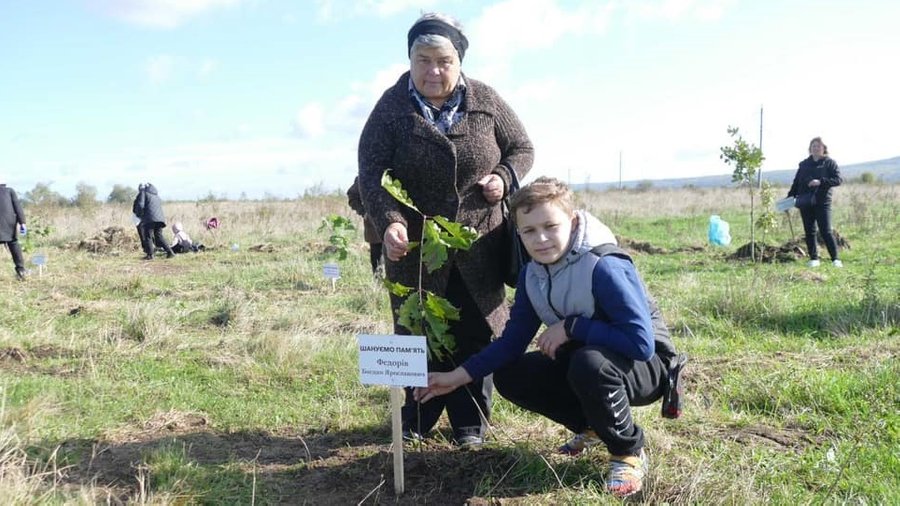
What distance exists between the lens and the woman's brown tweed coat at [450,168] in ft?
9.36

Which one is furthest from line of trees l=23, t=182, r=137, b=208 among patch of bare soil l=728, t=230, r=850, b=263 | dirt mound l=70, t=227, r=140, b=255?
patch of bare soil l=728, t=230, r=850, b=263

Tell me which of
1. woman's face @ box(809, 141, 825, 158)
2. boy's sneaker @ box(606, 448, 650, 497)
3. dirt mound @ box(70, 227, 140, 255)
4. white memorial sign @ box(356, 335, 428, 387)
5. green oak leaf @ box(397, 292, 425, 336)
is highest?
woman's face @ box(809, 141, 825, 158)

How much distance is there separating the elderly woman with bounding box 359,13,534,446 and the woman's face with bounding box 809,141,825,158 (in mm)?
7741

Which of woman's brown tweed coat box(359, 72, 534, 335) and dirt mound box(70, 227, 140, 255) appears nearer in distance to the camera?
woman's brown tweed coat box(359, 72, 534, 335)

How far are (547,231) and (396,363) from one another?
28.3 inches

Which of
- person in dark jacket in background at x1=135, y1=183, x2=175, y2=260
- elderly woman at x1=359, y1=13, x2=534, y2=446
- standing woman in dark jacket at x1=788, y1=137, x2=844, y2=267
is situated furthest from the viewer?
person in dark jacket in background at x1=135, y1=183, x2=175, y2=260

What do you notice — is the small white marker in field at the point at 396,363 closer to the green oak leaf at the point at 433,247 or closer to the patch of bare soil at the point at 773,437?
the green oak leaf at the point at 433,247

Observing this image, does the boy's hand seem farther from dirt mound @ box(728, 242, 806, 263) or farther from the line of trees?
the line of trees

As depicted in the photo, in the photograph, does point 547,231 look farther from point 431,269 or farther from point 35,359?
point 35,359

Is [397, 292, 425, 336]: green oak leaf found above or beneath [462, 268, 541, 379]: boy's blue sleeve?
above

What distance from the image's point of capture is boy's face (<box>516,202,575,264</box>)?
2.54 m

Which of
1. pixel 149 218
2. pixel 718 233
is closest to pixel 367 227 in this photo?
pixel 718 233

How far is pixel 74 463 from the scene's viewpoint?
9.81ft

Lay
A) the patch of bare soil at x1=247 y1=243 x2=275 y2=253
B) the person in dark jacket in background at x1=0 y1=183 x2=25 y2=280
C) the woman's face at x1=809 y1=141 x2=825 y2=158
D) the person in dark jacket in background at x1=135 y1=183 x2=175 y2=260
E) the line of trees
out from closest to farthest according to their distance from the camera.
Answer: the woman's face at x1=809 y1=141 x2=825 y2=158, the person in dark jacket in background at x1=0 y1=183 x2=25 y2=280, the patch of bare soil at x1=247 y1=243 x2=275 y2=253, the person in dark jacket in background at x1=135 y1=183 x2=175 y2=260, the line of trees
